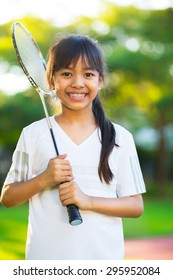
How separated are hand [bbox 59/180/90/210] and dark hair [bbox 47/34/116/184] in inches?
3.6

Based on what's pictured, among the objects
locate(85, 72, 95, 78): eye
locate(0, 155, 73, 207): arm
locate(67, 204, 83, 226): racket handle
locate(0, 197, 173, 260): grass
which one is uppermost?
locate(0, 197, 173, 260): grass

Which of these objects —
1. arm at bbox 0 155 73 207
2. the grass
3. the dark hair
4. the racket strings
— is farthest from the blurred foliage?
arm at bbox 0 155 73 207

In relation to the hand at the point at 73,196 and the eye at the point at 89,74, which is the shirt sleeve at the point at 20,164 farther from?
the eye at the point at 89,74

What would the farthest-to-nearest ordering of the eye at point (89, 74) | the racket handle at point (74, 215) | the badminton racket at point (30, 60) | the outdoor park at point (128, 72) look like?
the outdoor park at point (128, 72) < the badminton racket at point (30, 60) < the eye at point (89, 74) < the racket handle at point (74, 215)

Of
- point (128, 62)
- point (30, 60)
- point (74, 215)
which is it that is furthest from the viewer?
point (128, 62)

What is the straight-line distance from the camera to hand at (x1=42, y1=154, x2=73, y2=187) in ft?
5.25

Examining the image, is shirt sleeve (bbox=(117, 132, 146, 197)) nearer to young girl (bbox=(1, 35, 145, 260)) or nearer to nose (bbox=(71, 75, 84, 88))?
young girl (bbox=(1, 35, 145, 260))

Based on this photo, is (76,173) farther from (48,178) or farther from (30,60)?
(30,60)

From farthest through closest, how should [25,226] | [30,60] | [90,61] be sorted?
1. [25,226]
2. [30,60]
3. [90,61]

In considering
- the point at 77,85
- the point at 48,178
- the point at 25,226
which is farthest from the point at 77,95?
the point at 25,226

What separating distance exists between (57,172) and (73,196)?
0.08 meters

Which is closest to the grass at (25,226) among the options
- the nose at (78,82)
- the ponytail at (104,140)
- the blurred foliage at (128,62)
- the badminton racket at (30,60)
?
the blurred foliage at (128,62)

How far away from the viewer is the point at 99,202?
163 centimetres

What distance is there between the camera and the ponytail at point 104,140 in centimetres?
167
